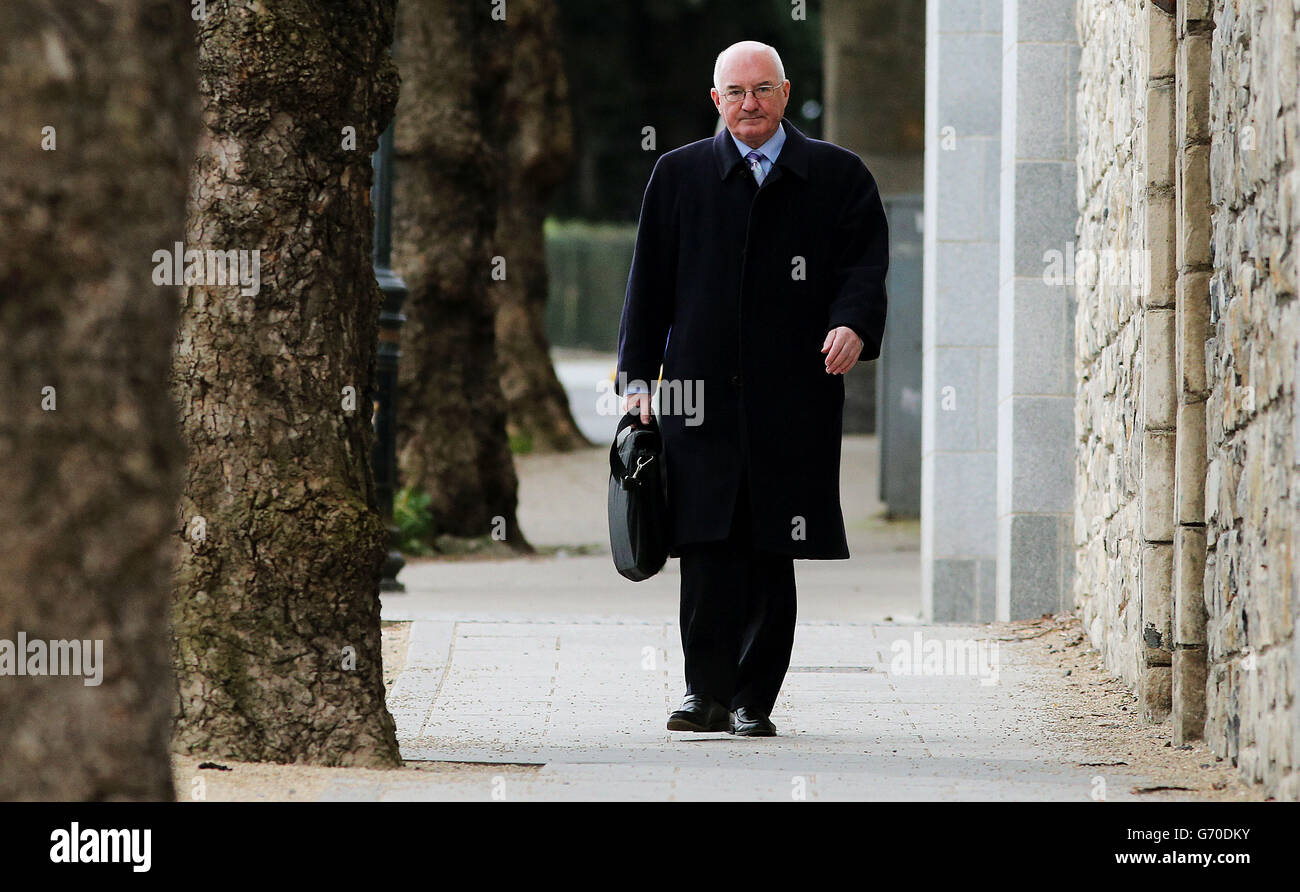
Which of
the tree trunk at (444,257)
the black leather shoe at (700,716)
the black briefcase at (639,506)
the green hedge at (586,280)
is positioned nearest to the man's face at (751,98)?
the black briefcase at (639,506)

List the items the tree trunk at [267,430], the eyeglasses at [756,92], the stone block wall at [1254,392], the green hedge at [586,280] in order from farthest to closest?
1. the green hedge at [586,280]
2. the eyeglasses at [756,92]
3. the tree trunk at [267,430]
4. the stone block wall at [1254,392]

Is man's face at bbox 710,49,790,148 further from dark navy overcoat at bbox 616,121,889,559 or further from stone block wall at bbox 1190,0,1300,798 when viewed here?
stone block wall at bbox 1190,0,1300,798

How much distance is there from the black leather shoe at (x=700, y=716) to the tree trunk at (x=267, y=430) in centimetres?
Result: 105

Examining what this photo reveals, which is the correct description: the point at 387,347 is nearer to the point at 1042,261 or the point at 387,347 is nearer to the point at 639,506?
the point at 1042,261

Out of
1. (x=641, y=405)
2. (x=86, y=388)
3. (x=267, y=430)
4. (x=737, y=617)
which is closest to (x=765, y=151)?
(x=641, y=405)

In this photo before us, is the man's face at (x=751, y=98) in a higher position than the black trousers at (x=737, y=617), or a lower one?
higher

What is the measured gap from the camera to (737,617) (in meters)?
5.65

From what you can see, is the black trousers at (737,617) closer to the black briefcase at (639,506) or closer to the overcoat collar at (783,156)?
the black briefcase at (639,506)

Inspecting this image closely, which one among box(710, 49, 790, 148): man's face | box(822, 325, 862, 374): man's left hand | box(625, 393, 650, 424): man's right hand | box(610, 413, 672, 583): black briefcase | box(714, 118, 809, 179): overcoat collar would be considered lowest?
box(610, 413, 672, 583): black briefcase

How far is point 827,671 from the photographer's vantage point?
7258 mm

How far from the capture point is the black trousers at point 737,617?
564 centimetres

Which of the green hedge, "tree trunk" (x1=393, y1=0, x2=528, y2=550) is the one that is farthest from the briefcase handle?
the green hedge

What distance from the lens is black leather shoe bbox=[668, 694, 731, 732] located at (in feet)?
18.5

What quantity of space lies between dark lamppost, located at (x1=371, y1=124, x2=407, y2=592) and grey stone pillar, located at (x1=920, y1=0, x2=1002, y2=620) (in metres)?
2.79
